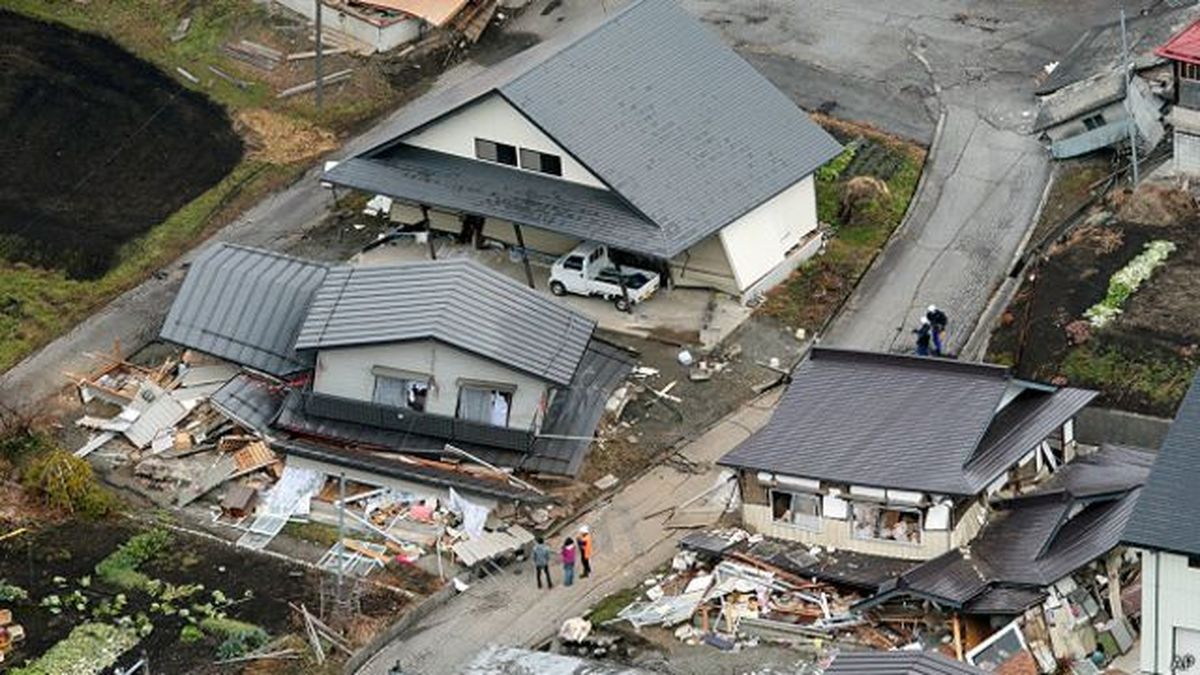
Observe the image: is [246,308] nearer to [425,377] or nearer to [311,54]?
[425,377]

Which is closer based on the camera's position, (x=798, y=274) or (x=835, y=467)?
(x=835, y=467)

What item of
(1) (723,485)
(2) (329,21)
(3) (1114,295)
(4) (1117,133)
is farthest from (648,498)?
(2) (329,21)

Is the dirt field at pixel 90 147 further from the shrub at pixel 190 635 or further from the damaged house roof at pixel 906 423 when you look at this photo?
the damaged house roof at pixel 906 423

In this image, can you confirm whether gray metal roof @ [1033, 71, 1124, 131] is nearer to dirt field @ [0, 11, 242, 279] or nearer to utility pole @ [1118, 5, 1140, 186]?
utility pole @ [1118, 5, 1140, 186]

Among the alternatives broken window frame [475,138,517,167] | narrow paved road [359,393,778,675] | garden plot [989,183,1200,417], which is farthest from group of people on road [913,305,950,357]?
broken window frame [475,138,517,167]

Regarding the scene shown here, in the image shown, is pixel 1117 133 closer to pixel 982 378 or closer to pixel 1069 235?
pixel 1069 235

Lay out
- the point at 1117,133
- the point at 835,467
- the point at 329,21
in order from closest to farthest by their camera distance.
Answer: the point at 835,467 < the point at 1117,133 < the point at 329,21
